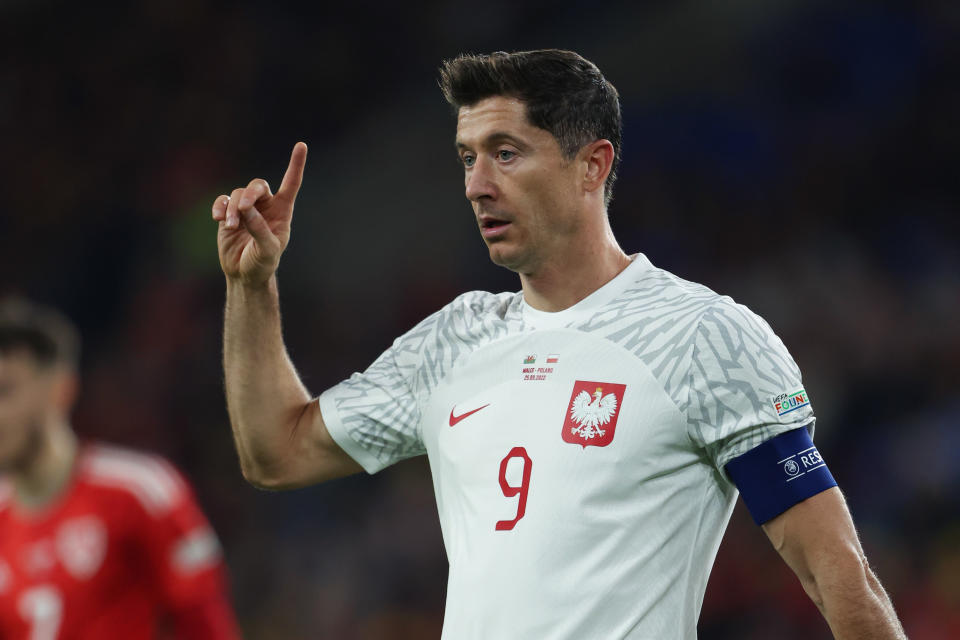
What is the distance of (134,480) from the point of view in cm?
475

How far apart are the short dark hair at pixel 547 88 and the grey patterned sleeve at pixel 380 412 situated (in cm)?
59

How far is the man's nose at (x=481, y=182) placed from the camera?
2824 millimetres

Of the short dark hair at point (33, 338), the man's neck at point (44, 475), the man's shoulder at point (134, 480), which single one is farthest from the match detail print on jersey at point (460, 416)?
the short dark hair at point (33, 338)

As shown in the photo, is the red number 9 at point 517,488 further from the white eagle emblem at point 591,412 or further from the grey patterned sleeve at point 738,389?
the grey patterned sleeve at point 738,389

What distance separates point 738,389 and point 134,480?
9.72 feet

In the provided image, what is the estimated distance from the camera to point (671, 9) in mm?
9703

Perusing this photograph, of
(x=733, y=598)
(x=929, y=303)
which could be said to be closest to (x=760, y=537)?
(x=733, y=598)

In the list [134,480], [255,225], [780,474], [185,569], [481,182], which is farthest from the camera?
[134,480]

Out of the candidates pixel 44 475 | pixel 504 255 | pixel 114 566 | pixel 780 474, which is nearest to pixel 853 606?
pixel 780 474

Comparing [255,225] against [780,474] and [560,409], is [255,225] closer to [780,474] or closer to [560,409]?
[560,409]

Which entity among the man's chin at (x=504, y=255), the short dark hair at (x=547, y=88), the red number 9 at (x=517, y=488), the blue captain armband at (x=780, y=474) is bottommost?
the blue captain armband at (x=780, y=474)

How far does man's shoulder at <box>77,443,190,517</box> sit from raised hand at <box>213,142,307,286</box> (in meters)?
1.89

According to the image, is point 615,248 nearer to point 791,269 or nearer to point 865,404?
point 865,404

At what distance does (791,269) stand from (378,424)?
5.63 m
